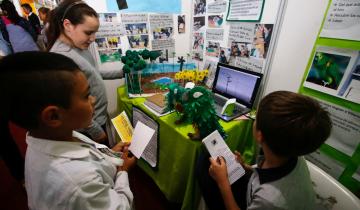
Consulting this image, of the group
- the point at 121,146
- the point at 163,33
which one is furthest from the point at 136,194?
the point at 163,33

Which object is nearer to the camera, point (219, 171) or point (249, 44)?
point (219, 171)

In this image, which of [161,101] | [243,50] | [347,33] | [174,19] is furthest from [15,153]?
[347,33]

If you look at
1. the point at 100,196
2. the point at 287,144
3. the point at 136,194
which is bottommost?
the point at 136,194

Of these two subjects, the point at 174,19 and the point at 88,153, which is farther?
the point at 174,19

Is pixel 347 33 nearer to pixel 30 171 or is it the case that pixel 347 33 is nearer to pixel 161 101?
pixel 161 101

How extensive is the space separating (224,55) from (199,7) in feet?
1.55

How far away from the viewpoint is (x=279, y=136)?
0.57 m

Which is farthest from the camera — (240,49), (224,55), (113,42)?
(113,42)

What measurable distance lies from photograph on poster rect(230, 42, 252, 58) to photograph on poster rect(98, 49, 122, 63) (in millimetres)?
886

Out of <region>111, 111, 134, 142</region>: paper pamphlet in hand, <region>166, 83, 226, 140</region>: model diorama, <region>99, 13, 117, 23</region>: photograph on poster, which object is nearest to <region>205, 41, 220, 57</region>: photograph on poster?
<region>166, 83, 226, 140</region>: model diorama

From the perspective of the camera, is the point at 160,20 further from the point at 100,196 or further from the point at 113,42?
the point at 100,196

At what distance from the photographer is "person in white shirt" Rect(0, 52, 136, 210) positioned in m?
0.43

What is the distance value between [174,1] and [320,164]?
5.00ft

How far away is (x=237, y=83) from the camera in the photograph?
1203mm
